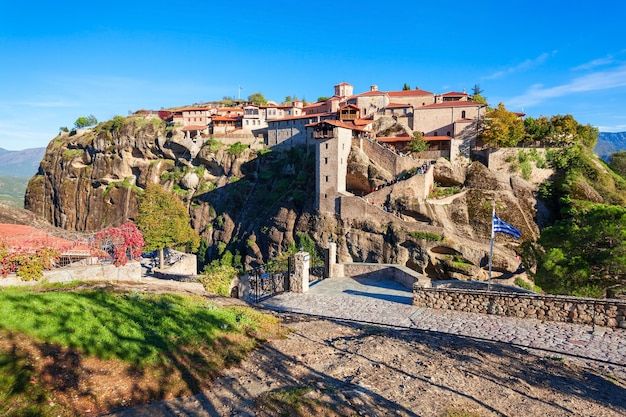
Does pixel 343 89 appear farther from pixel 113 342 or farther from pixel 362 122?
pixel 113 342

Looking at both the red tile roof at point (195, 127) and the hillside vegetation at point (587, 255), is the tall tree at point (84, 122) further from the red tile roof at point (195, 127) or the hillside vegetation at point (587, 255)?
the hillside vegetation at point (587, 255)

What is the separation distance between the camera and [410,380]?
7.11 meters

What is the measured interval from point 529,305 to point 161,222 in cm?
2725

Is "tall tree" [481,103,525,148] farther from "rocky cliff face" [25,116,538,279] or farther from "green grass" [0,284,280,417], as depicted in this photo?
"green grass" [0,284,280,417]

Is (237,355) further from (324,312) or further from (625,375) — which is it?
(625,375)

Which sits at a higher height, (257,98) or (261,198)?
(257,98)

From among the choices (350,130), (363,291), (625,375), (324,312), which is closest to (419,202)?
(350,130)

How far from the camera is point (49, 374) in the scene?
5.91 m

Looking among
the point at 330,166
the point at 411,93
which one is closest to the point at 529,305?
the point at 330,166

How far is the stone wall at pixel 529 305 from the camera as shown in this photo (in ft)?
33.5

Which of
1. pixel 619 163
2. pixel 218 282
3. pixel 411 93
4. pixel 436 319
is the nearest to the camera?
pixel 436 319

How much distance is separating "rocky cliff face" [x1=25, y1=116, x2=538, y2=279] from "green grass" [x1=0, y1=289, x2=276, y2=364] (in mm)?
22148

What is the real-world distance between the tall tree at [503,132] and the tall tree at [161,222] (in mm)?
30566

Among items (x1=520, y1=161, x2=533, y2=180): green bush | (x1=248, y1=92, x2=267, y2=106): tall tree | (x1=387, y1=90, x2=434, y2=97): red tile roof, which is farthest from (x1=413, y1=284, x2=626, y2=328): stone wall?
(x1=248, y1=92, x2=267, y2=106): tall tree
